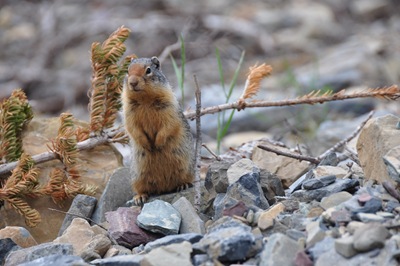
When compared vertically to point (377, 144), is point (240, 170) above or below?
below

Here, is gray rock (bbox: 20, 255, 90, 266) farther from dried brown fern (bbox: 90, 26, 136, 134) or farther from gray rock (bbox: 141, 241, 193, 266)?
dried brown fern (bbox: 90, 26, 136, 134)

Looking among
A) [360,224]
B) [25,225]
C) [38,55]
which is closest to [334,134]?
[25,225]

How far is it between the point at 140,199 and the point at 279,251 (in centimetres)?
180

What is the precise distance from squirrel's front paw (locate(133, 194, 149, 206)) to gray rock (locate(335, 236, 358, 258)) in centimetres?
196

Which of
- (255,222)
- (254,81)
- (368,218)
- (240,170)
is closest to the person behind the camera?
(368,218)

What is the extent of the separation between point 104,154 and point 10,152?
754 mm

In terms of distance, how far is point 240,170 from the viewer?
190 inches

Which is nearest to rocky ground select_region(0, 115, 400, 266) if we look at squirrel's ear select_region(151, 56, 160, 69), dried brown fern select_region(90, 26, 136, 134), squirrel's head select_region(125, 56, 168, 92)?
dried brown fern select_region(90, 26, 136, 134)

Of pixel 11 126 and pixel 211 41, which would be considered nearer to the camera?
pixel 11 126

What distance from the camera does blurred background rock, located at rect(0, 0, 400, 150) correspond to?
1216 cm

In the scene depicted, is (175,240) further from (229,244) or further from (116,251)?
(116,251)

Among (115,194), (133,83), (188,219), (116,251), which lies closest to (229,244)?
(188,219)

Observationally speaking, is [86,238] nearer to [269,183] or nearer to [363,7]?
[269,183]

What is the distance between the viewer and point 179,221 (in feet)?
14.6
